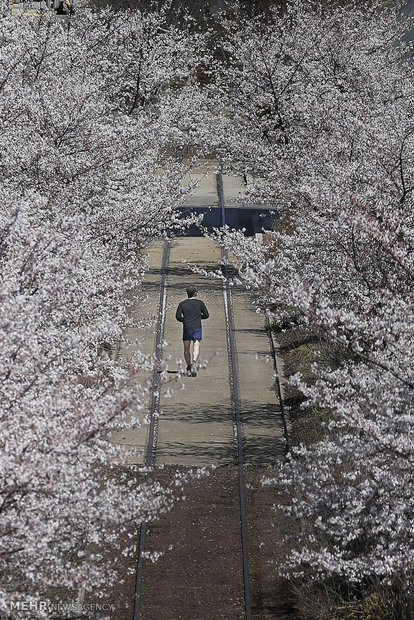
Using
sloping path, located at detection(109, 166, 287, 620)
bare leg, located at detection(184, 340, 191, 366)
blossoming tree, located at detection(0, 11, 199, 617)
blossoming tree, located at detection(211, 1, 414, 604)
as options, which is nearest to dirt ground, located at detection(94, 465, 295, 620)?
sloping path, located at detection(109, 166, 287, 620)

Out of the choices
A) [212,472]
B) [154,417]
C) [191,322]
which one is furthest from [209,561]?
[191,322]

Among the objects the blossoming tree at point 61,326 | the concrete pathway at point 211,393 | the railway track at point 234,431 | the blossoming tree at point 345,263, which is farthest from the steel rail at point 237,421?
the blossoming tree at point 61,326

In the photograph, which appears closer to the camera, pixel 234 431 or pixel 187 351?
pixel 234 431

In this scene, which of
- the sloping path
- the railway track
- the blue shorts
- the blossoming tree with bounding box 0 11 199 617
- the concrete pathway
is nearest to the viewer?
the blossoming tree with bounding box 0 11 199 617

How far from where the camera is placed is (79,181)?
16312mm

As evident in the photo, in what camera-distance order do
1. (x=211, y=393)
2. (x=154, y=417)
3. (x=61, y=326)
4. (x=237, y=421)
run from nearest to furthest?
(x=61, y=326)
(x=154, y=417)
(x=237, y=421)
(x=211, y=393)

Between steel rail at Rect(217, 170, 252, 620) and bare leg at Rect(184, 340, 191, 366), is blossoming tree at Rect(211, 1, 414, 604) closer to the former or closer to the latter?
steel rail at Rect(217, 170, 252, 620)

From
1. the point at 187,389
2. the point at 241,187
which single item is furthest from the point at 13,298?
the point at 241,187

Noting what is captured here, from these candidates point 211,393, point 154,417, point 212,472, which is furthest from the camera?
point 211,393

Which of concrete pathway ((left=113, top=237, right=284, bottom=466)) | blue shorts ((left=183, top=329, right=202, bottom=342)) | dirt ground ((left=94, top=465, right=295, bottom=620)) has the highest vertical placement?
blue shorts ((left=183, top=329, right=202, bottom=342))

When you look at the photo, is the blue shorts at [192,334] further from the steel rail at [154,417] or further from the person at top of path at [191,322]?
the steel rail at [154,417]

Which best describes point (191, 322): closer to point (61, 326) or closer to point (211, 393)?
point (211, 393)

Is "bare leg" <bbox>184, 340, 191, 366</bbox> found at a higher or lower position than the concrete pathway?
higher

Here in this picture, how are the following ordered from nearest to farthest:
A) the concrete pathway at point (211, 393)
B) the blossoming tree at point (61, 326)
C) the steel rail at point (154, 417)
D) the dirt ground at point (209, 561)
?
the blossoming tree at point (61, 326), the steel rail at point (154, 417), the dirt ground at point (209, 561), the concrete pathway at point (211, 393)
